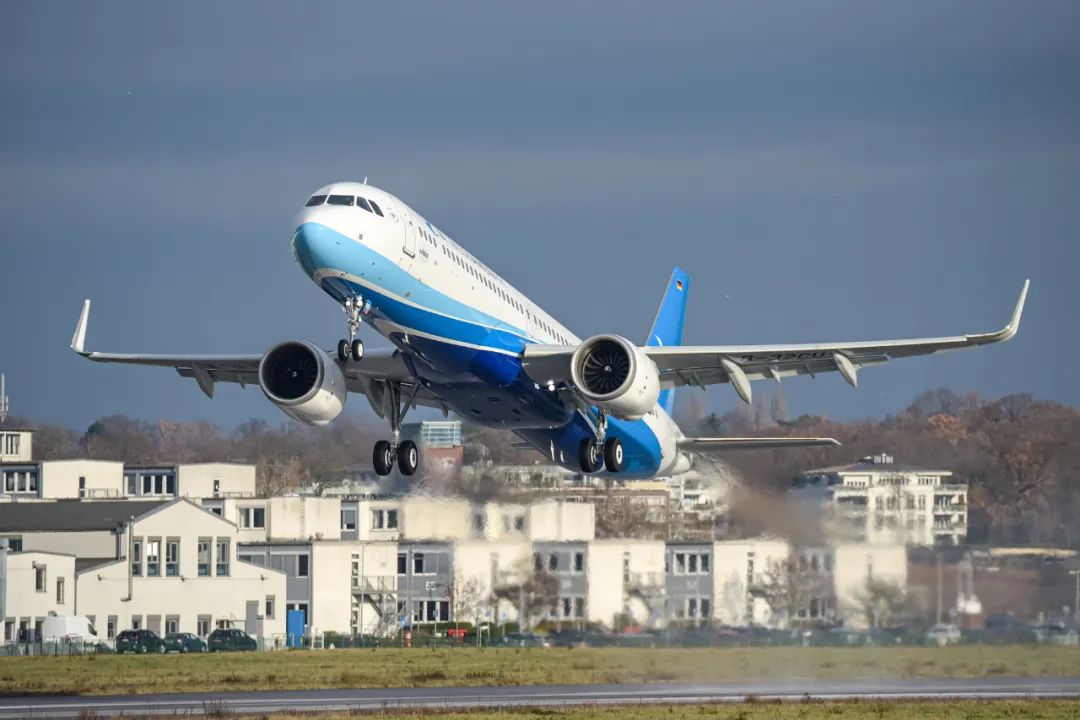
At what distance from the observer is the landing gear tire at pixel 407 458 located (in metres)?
53.0

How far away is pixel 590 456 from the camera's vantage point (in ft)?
168

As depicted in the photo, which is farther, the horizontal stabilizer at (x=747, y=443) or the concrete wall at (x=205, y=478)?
the concrete wall at (x=205, y=478)

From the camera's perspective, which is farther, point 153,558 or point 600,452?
point 153,558

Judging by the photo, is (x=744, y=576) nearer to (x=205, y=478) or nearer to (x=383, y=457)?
(x=383, y=457)

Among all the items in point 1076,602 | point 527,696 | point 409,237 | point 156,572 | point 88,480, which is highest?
point 409,237

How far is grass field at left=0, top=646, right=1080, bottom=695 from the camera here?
49.6 meters

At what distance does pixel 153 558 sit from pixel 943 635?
141 ft

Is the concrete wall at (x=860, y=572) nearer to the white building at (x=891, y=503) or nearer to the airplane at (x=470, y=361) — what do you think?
the white building at (x=891, y=503)

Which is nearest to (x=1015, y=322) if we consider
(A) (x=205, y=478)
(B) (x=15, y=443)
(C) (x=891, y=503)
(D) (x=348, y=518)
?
(C) (x=891, y=503)

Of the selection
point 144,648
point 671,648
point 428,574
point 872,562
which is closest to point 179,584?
point 144,648

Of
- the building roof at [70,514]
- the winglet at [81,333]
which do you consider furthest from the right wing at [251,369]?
the building roof at [70,514]

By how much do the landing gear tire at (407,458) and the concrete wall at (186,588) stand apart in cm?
2892

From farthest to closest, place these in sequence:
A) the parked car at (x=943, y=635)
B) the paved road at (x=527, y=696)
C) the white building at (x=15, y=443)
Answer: the white building at (x=15, y=443)
the parked car at (x=943, y=635)
the paved road at (x=527, y=696)

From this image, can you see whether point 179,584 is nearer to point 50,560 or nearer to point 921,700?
point 50,560
